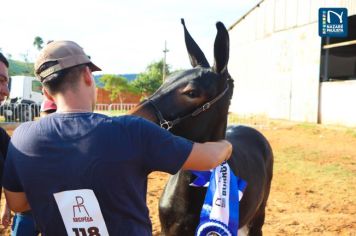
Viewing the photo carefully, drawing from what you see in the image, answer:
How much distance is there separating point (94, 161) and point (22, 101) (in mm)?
18980

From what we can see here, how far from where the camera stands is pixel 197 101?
260 centimetres

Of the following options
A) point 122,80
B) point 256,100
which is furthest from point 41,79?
point 122,80

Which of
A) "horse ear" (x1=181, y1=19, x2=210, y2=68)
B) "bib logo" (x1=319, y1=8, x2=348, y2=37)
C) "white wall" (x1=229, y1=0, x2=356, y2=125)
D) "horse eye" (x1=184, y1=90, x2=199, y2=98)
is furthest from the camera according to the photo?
"white wall" (x1=229, y1=0, x2=356, y2=125)

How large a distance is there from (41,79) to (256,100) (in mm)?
24109

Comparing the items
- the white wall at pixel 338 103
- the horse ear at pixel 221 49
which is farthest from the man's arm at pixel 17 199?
the white wall at pixel 338 103

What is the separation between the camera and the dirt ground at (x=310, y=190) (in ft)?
17.4

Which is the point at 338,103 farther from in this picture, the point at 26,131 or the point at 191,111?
the point at 26,131

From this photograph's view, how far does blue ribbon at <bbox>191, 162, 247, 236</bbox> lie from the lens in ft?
8.55

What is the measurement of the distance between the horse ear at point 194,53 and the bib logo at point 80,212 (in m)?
1.76

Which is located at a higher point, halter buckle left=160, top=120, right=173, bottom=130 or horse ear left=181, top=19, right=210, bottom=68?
horse ear left=181, top=19, right=210, bottom=68

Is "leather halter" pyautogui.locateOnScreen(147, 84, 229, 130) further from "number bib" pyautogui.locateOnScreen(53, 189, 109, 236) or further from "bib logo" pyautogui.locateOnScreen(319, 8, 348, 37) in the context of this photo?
"bib logo" pyautogui.locateOnScreen(319, 8, 348, 37)

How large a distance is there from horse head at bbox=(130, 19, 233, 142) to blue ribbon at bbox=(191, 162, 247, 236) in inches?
11.7

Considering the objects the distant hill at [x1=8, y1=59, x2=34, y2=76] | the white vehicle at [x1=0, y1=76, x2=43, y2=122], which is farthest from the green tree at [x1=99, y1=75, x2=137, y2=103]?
the white vehicle at [x1=0, y1=76, x2=43, y2=122]

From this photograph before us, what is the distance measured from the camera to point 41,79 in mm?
1587
